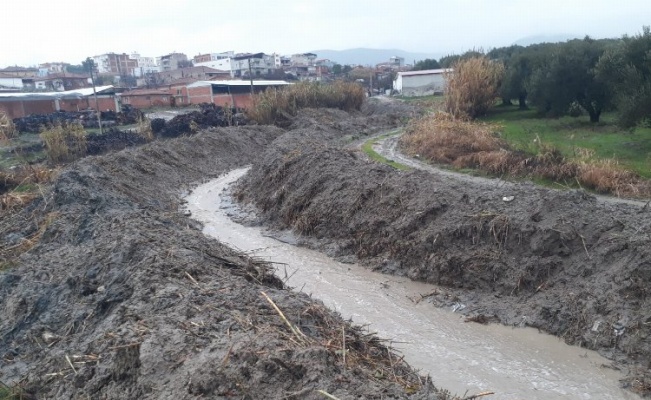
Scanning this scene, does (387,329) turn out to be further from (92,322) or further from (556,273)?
(92,322)

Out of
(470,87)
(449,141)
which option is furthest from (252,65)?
(449,141)

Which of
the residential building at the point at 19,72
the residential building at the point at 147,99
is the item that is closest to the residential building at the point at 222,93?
the residential building at the point at 147,99

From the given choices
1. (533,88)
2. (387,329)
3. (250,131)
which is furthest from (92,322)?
(533,88)

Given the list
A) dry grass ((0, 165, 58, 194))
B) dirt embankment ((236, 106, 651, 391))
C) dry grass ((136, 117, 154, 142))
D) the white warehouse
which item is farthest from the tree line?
the white warehouse

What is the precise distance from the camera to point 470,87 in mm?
30547

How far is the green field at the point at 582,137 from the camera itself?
56.9 ft

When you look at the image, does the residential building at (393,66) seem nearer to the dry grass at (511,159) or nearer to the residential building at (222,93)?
the residential building at (222,93)

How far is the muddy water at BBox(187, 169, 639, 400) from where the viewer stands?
7.84m

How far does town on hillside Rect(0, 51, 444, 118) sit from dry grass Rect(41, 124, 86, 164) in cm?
760

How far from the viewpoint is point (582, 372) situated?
8.15m

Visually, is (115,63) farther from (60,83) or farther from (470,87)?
(470,87)

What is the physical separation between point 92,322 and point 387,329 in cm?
507

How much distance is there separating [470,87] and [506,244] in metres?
21.3

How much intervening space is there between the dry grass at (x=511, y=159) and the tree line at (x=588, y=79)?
136 inches
